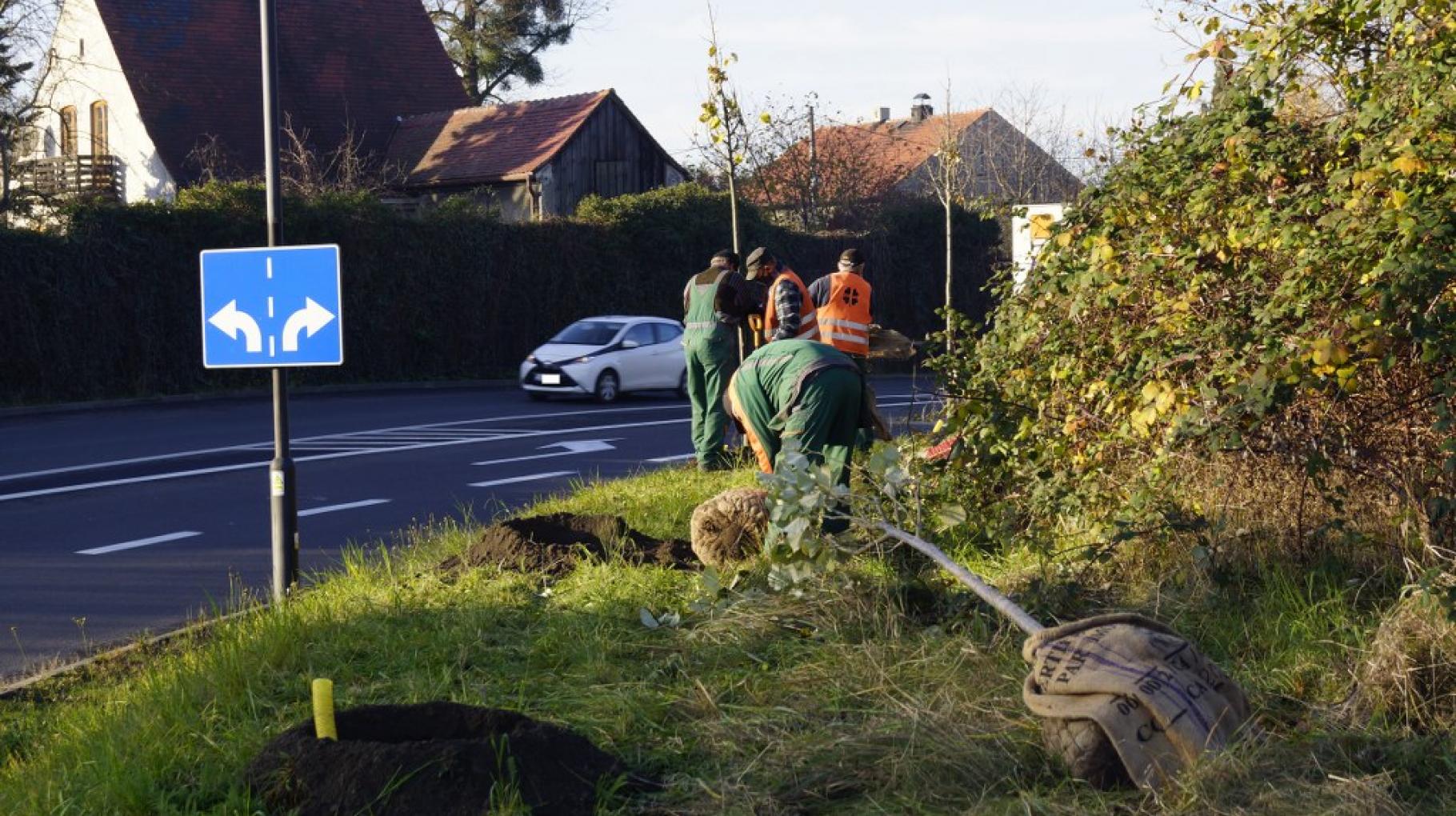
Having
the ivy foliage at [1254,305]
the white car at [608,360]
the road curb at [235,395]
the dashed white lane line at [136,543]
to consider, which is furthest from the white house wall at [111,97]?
the ivy foliage at [1254,305]

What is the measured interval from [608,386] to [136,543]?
501 inches

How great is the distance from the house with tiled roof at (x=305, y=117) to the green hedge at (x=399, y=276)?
6.43m

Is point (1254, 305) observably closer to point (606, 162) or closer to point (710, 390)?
point (710, 390)

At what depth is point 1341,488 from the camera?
5957mm

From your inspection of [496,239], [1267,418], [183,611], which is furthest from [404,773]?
[496,239]

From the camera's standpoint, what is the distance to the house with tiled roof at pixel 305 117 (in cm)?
3416

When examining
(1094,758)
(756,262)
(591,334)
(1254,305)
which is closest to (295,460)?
(756,262)

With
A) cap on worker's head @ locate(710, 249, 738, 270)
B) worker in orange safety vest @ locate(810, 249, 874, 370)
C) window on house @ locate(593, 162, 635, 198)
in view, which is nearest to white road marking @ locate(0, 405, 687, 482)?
cap on worker's head @ locate(710, 249, 738, 270)

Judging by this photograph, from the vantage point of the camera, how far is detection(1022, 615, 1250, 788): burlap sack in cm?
418

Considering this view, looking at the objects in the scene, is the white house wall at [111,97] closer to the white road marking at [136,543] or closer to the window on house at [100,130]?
the window on house at [100,130]

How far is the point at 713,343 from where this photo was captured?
1229 cm

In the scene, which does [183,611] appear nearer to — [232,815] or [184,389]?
[232,815]

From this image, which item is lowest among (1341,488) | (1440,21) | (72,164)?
(1341,488)

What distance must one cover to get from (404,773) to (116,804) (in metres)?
0.86
